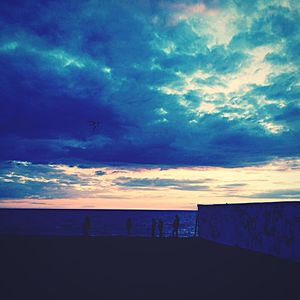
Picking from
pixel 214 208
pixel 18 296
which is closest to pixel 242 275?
pixel 18 296

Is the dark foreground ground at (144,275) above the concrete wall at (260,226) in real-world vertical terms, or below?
below

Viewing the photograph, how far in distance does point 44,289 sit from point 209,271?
24.0 feet

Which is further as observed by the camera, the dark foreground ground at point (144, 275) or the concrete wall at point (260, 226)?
the concrete wall at point (260, 226)

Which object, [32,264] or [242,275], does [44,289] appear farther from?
[242,275]

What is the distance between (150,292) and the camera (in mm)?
9828

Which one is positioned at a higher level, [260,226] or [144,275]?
[260,226]

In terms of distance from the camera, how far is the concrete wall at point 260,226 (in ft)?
54.7

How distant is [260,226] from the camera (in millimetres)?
19688

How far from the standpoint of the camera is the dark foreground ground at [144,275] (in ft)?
32.0

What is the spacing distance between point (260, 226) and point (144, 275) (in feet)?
34.2

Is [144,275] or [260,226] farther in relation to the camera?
[260,226]

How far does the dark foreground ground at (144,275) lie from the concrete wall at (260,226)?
3.02ft

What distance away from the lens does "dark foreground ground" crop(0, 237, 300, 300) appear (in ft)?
32.0

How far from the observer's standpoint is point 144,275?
1253 cm
